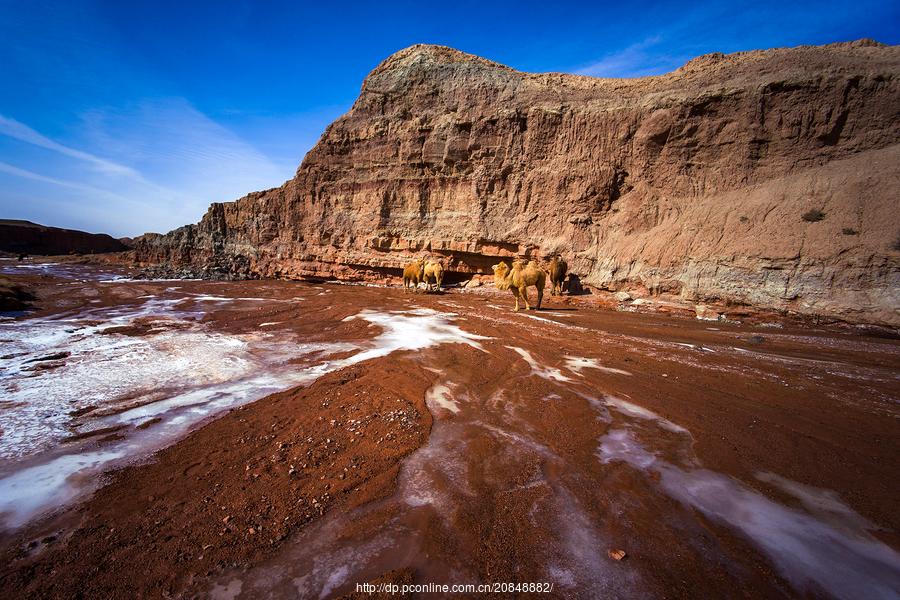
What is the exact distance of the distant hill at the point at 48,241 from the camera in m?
59.5

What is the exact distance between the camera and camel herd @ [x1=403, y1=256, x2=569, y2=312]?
46.5 feet

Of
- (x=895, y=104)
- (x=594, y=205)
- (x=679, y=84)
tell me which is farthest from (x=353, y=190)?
(x=895, y=104)

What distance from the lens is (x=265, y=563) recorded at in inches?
98.3

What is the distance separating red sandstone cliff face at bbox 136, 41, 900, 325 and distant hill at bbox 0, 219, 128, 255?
59.5 meters

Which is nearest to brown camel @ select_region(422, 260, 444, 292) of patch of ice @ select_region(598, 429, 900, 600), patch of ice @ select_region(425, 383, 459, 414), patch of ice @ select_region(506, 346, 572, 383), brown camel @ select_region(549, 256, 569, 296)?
brown camel @ select_region(549, 256, 569, 296)

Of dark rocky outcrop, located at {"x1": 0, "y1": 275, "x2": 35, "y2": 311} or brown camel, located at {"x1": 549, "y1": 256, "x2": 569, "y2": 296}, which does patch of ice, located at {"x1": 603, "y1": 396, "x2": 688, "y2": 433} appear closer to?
→ brown camel, located at {"x1": 549, "y1": 256, "x2": 569, "y2": 296}

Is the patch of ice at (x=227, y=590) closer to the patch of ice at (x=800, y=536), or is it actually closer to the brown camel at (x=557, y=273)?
the patch of ice at (x=800, y=536)

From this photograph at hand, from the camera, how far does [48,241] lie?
2483 inches

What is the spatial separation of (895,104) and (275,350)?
2618 cm

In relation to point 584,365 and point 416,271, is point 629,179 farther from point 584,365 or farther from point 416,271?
point 584,365

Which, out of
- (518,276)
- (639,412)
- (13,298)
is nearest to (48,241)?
(13,298)

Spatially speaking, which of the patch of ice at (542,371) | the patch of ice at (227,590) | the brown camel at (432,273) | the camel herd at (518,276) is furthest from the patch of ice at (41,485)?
the brown camel at (432,273)

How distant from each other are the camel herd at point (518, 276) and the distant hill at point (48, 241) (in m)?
74.2

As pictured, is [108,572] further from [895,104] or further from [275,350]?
[895,104]
